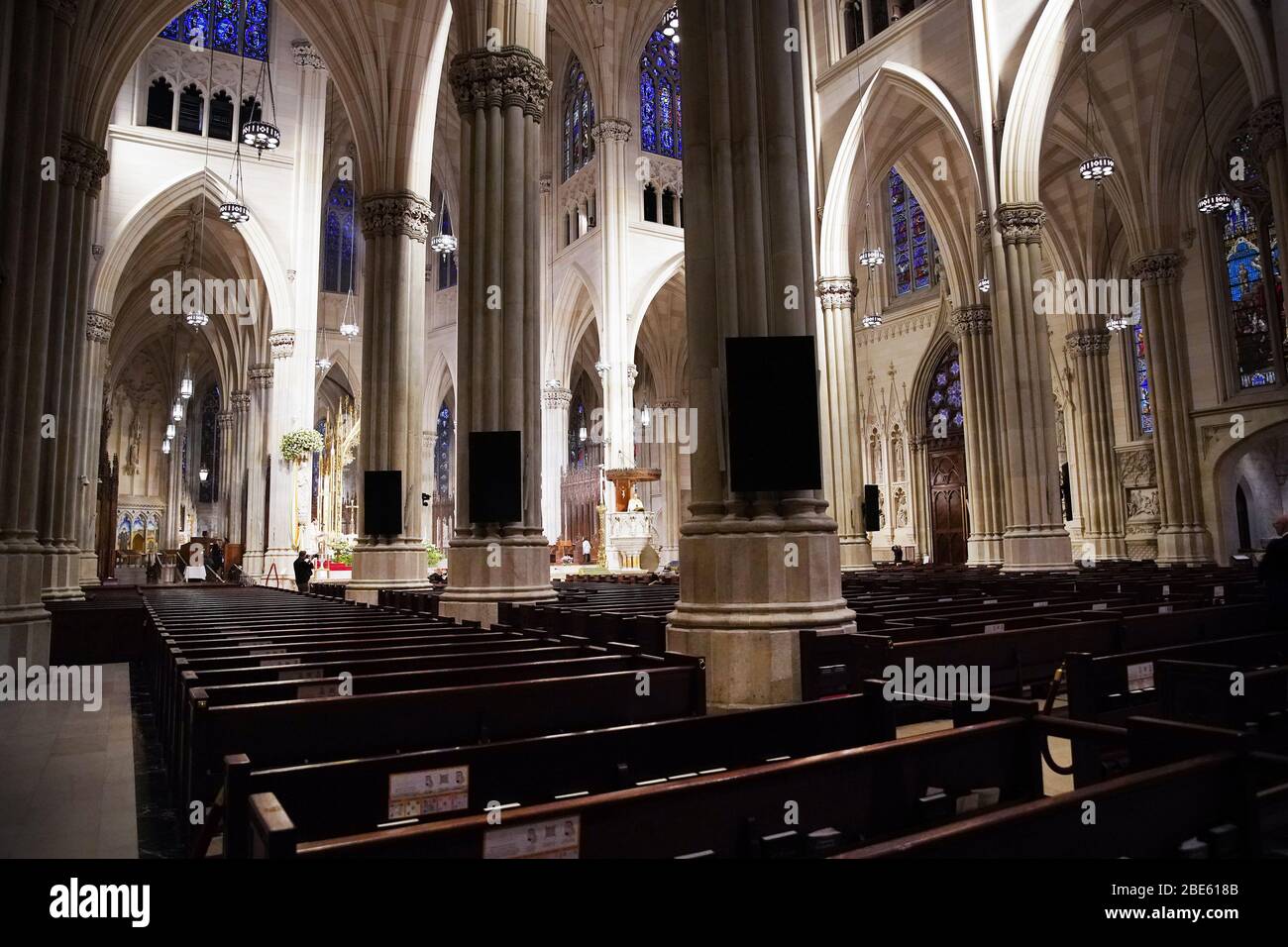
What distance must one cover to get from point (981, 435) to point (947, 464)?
765 cm

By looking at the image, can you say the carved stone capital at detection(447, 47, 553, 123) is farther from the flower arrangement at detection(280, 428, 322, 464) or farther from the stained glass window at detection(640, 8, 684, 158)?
the stained glass window at detection(640, 8, 684, 158)

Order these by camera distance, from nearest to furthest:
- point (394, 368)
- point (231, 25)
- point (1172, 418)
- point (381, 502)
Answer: point (381, 502)
point (394, 368)
point (1172, 418)
point (231, 25)

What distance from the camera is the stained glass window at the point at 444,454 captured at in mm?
39438

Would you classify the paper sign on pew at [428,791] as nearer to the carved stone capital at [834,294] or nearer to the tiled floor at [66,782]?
the tiled floor at [66,782]

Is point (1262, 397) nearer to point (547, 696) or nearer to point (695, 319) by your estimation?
point (695, 319)

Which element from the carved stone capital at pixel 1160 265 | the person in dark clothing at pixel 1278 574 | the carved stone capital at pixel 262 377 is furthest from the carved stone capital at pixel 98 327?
the carved stone capital at pixel 1160 265

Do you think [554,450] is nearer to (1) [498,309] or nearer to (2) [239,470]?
(2) [239,470]

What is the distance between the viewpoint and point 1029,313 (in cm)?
1551

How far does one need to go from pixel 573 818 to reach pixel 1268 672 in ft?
10.5

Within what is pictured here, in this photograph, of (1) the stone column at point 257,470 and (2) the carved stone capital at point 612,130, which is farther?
(2) the carved stone capital at point 612,130

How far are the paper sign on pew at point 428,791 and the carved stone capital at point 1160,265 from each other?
74.6 ft

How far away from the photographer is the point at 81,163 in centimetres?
1309

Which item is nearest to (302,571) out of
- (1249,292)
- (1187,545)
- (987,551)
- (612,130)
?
(987,551)

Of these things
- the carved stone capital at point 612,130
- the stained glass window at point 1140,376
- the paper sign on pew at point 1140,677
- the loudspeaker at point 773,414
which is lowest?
the paper sign on pew at point 1140,677
